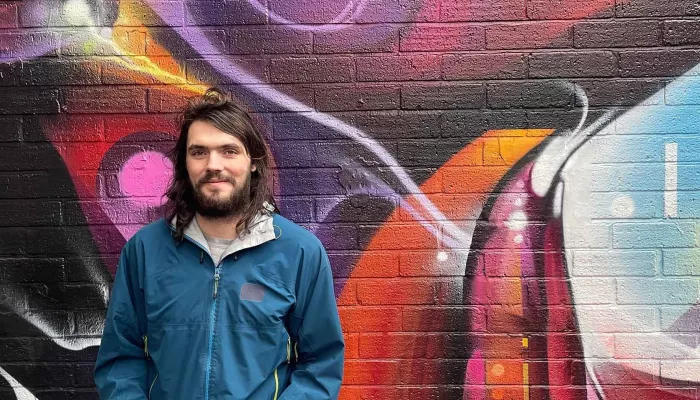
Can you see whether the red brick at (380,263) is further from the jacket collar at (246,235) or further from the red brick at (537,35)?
the red brick at (537,35)

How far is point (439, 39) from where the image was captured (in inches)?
115

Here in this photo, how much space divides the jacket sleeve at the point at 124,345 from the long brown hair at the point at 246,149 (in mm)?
226

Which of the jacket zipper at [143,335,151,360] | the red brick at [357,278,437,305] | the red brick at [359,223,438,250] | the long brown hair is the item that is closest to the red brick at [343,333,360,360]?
the red brick at [357,278,437,305]

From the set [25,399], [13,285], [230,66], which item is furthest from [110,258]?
[230,66]

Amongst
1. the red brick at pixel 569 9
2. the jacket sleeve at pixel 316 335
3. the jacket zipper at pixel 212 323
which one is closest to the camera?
the jacket zipper at pixel 212 323

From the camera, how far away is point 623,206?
2.90 meters

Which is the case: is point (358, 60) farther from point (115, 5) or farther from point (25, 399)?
point (25, 399)

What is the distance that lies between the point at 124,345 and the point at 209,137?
727mm

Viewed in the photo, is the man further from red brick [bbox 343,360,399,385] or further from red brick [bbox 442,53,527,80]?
red brick [bbox 442,53,527,80]

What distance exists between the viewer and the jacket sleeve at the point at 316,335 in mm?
2010

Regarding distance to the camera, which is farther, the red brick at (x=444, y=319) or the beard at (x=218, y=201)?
the red brick at (x=444, y=319)

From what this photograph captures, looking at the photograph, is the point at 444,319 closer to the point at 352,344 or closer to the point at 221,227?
the point at 352,344

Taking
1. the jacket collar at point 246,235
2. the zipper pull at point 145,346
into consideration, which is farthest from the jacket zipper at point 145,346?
the jacket collar at point 246,235

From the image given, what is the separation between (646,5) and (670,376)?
1.74 meters
